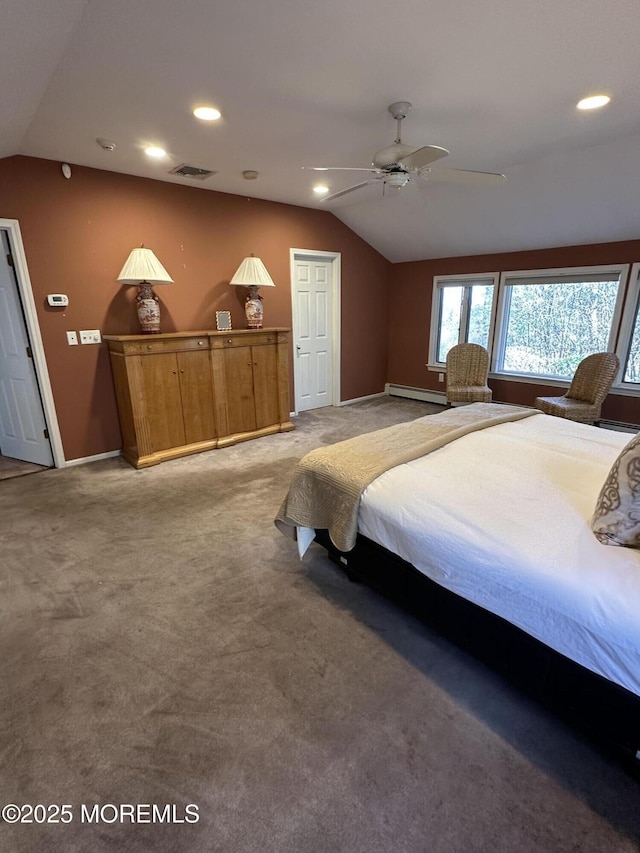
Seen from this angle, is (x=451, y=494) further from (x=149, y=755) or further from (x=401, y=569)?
(x=149, y=755)

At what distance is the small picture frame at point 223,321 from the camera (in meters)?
4.43

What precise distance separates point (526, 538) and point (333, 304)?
15.7ft

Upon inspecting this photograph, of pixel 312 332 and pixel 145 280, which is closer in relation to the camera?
pixel 145 280

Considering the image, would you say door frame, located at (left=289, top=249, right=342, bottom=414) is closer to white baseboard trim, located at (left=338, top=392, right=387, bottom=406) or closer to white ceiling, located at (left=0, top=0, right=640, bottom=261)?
white baseboard trim, located at (left=338, top=392, right=387, bottom=406)

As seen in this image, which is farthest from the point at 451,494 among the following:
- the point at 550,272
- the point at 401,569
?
the point at 550,272

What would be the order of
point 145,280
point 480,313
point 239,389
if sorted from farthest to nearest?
1. point 480,313
2. point 239,389
3. point 145,280

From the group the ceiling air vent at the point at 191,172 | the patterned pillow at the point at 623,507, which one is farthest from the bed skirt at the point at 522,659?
the ceiling air vent at the point at 191,172

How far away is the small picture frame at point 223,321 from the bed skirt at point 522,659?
3.19m

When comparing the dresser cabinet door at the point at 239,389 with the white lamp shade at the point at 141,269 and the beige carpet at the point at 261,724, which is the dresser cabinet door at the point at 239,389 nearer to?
the white lamp shade at the point at 141,269

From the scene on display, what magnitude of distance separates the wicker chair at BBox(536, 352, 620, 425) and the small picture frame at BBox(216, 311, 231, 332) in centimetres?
357

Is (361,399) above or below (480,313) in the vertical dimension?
below

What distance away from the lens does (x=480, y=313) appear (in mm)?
5578

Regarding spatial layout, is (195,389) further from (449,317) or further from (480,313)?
(480,313)

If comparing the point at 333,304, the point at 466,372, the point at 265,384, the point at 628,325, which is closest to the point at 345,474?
the point at 265,384
